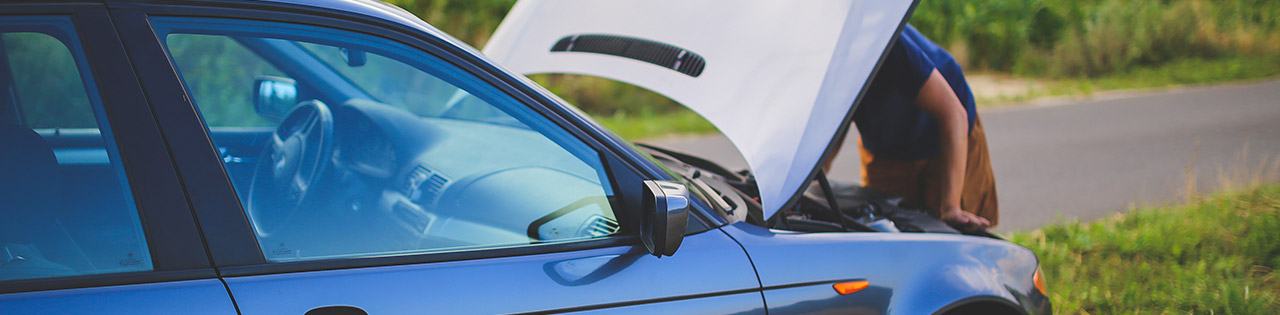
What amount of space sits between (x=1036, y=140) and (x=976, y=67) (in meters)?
5.78

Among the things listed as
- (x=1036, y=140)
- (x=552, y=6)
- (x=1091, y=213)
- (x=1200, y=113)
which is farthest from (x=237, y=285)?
(x=1200, y=113)

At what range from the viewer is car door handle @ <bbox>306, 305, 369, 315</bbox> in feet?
5.27

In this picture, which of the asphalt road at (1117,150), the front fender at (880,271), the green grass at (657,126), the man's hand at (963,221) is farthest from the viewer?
the green grass at (657,126)

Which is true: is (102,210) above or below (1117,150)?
above

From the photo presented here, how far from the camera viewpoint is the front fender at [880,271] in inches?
79.6

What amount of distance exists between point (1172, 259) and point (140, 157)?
14.0 feet

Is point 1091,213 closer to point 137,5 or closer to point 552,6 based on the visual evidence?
point 552,6

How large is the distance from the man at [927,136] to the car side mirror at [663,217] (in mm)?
1506

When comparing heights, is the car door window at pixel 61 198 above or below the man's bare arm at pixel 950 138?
above

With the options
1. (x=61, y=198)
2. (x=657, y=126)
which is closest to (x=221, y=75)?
(x=61, y=198)

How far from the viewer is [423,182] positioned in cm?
229

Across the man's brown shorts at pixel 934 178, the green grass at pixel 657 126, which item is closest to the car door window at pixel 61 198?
the man's brown shorts at pixel 934 178

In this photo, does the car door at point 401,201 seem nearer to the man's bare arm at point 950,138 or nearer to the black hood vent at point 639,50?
the black hood vent at point 639,50

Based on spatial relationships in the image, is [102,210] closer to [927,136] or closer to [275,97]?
[275,97]
